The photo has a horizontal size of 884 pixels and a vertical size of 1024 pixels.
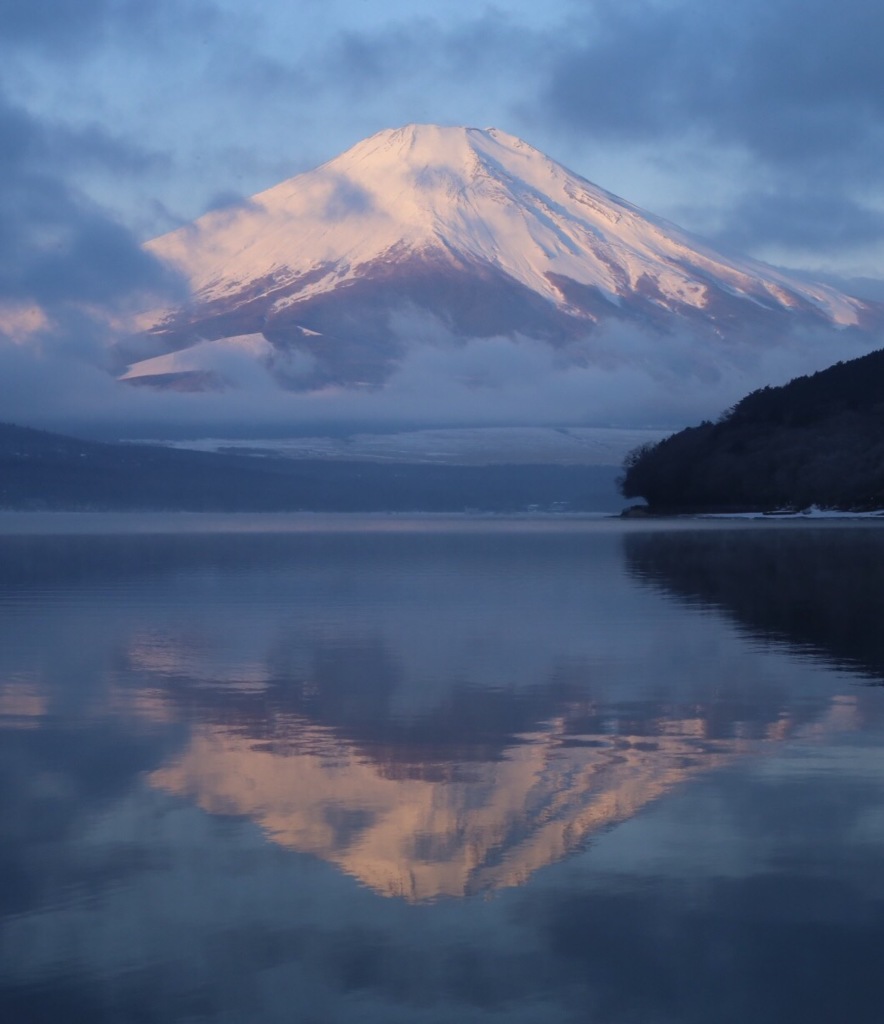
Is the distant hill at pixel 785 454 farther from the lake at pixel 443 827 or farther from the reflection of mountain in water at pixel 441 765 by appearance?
the reflection of mountain in water at pixel 441 765

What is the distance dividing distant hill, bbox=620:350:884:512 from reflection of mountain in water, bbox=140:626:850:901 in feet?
324

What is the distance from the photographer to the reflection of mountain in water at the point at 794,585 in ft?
63.1

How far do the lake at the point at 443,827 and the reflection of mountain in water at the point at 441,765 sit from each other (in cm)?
4

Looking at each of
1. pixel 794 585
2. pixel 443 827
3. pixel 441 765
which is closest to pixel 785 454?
pixel 794 585

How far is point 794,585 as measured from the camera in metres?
30.2

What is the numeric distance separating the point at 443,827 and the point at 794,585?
2217 cm

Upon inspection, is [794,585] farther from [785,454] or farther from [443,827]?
[785,454]

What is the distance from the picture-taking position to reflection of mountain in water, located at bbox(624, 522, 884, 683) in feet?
63.1

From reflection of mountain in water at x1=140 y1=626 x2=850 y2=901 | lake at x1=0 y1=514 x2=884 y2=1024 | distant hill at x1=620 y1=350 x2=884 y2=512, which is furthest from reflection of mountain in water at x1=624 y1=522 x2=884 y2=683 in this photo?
distant hill at x1=620 y1=350 x2=884 y2=512

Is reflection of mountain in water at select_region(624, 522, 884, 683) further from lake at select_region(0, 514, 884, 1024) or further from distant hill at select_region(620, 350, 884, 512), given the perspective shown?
distant hill at select_region(620, 350, 884, 512)

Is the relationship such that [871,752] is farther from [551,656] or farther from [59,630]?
[59,630]

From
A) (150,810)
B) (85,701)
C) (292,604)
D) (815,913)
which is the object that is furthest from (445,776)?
(292,604)

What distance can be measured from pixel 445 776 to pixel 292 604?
52.2 feet

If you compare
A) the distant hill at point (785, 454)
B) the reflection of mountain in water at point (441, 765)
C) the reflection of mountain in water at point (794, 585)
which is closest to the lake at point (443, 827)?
the reflection of mountain in water at point (441, 765)
